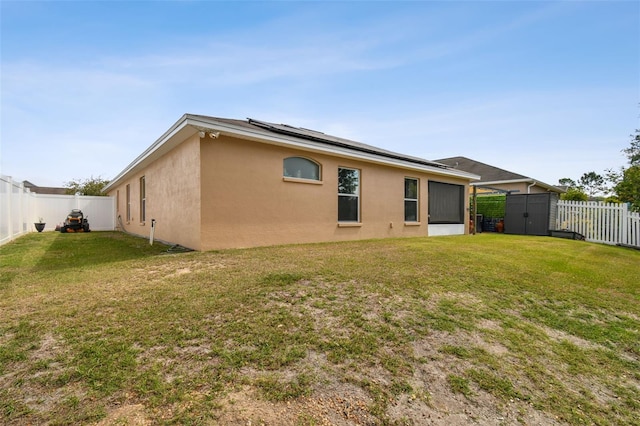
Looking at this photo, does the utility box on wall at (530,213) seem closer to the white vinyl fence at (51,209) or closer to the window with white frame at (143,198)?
the window with white frame at (143,198)

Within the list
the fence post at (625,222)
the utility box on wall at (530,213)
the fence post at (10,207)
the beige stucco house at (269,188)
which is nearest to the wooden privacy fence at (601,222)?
the fence post at (625,222)

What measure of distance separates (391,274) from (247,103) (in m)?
10.0

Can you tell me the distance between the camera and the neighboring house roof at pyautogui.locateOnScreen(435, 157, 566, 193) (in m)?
18.6

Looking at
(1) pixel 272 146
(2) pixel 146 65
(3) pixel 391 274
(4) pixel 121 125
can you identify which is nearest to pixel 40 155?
(4) pixel 121 125

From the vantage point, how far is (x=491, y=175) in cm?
2039

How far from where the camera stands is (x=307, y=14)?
26.0 ft

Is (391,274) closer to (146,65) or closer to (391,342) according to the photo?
(391,342)

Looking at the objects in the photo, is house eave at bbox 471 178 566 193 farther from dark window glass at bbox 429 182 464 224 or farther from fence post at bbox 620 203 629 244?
fence post at bbox 620 203 629 244

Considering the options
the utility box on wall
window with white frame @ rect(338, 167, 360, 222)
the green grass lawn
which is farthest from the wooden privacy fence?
window with white frame @ rect(338, 167, 360, 222)

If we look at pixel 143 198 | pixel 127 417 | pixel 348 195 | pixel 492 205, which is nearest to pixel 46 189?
pixel 143 198

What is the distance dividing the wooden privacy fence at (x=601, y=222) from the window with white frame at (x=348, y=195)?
35.1ft

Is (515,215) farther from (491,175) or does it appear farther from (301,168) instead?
(301,168)

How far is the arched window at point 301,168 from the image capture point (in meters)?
7.99

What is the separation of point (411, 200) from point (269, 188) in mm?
6375
